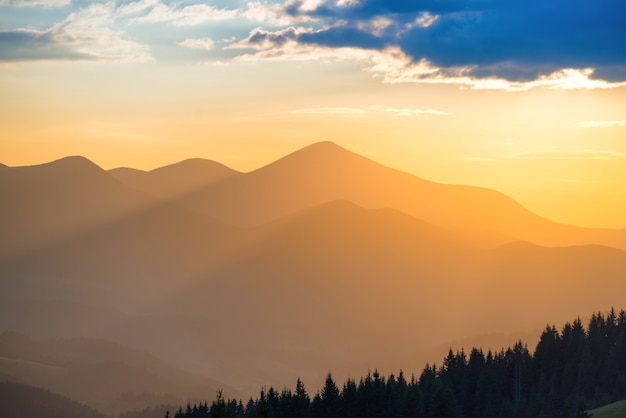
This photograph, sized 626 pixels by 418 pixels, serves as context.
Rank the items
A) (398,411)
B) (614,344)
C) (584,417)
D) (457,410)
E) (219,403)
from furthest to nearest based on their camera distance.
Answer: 1. (614,344)
2. (457,410)
3. (398,411)
4. (584,417)
5. (219,403)

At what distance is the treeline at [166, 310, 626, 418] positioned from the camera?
4744 inches

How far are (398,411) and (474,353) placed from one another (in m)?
45.8

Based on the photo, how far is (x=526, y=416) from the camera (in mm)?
132875

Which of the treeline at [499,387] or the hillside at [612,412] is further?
the treeline at [499,387]

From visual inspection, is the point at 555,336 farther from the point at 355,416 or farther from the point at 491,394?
the point at 355,416

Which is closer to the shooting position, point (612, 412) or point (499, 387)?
point (612, 412)

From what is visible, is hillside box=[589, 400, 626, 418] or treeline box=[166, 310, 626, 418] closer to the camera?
hillside box=[589, 400, 626, 418]

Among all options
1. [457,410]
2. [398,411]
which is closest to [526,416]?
[457,410]

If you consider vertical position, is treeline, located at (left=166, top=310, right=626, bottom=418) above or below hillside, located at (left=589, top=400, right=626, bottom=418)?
above

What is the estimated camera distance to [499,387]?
151625 millimetres

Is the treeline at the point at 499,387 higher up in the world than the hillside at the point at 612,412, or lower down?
higher up

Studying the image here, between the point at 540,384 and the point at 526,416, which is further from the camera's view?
the point at 540,384

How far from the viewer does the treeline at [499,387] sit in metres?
120

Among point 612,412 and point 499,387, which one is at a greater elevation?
point 499,387
